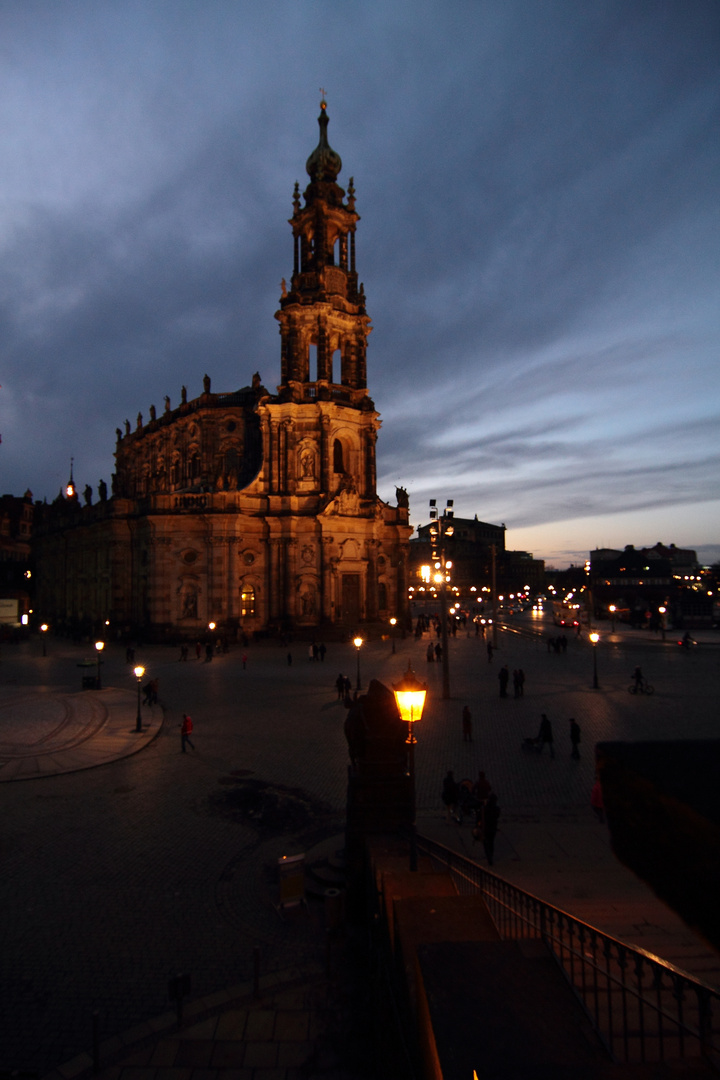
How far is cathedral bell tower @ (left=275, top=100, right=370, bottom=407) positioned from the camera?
5334cm

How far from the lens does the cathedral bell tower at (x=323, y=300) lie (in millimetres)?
53344

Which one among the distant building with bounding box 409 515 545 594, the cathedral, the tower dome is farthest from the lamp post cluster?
the distant building with bounding box 409 515 545 594

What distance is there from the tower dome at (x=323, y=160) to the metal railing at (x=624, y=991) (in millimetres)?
63341

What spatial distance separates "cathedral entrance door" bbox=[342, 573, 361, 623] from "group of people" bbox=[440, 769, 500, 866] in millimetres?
37660

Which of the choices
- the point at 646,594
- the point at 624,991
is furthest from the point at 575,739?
the point at 646,594

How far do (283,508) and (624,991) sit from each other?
47.2 metres

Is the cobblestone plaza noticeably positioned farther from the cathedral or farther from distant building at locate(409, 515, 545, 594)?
distant building at locate(409, 515, 545, 594)

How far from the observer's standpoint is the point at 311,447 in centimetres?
5188

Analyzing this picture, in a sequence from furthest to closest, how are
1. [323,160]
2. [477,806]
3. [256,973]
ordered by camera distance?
[323,160]
[477,806]
[256,973]

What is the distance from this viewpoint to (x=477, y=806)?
11.9m

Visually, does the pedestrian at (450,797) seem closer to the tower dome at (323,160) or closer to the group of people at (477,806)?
the group of people at (477,806)

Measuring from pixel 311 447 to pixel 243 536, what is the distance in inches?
400

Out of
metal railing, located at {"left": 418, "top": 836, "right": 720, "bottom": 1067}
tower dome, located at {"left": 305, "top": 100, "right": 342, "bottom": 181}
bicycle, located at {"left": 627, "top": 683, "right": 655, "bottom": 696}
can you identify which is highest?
tower dome, located at {"left": 305, "top": 100, "right": 342, "bottom": 181}

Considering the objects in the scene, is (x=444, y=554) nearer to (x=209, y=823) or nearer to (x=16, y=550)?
(x=209, y=823)
